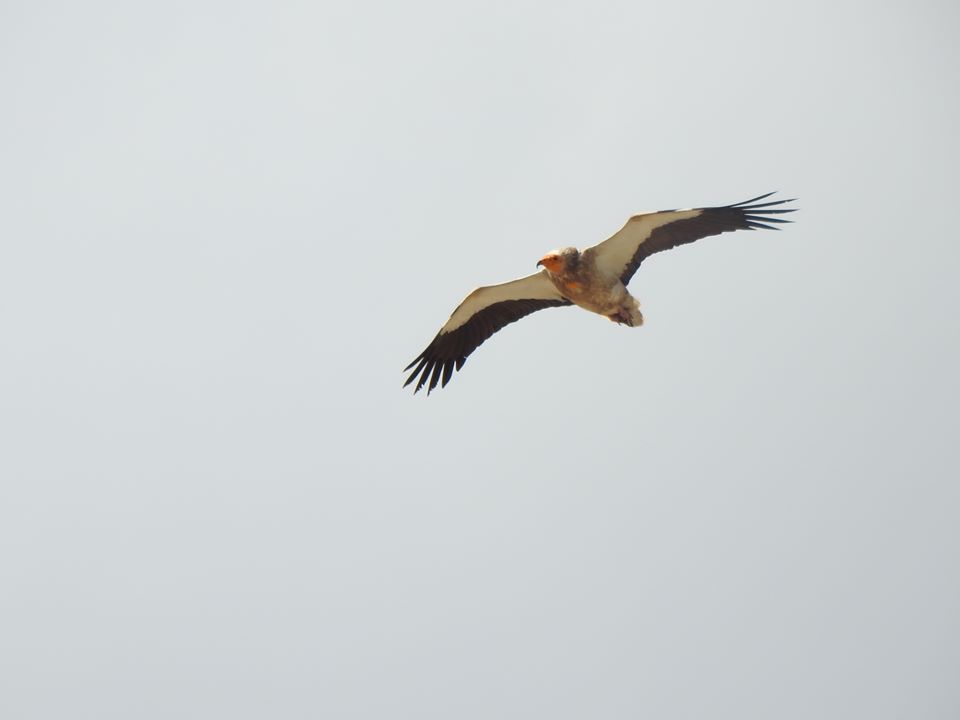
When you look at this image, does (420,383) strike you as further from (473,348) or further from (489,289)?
(489,289)

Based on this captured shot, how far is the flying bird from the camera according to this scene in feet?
45.2

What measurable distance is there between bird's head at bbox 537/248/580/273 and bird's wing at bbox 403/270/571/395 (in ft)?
4.95

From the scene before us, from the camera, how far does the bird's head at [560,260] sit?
1374 centimetres

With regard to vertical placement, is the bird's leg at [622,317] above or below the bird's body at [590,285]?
below

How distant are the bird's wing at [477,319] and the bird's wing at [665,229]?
1.34 metres

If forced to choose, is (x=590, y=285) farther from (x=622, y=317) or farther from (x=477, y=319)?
(x=477, y=319)

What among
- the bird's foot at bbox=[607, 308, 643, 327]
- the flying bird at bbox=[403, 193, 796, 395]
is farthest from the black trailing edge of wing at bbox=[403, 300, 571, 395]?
the bird's foot at bbox=[607, 308, 643, 327]

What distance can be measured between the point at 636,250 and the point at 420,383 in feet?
14.7

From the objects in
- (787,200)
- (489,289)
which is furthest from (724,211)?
(489,289)

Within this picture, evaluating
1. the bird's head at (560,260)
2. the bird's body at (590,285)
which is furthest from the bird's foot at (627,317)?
the bird's head at (560,260)

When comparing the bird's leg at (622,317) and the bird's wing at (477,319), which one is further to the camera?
the bird's wing at (477,319)

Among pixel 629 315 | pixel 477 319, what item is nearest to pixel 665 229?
pixel 629 315

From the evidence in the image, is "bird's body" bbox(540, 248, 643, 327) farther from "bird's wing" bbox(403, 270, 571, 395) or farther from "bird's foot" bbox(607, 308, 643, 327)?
"bird's wing" bbox(403, 270, 571, 395)

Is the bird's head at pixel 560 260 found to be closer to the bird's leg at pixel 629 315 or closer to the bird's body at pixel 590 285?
the bird's body at pixel 590 285
